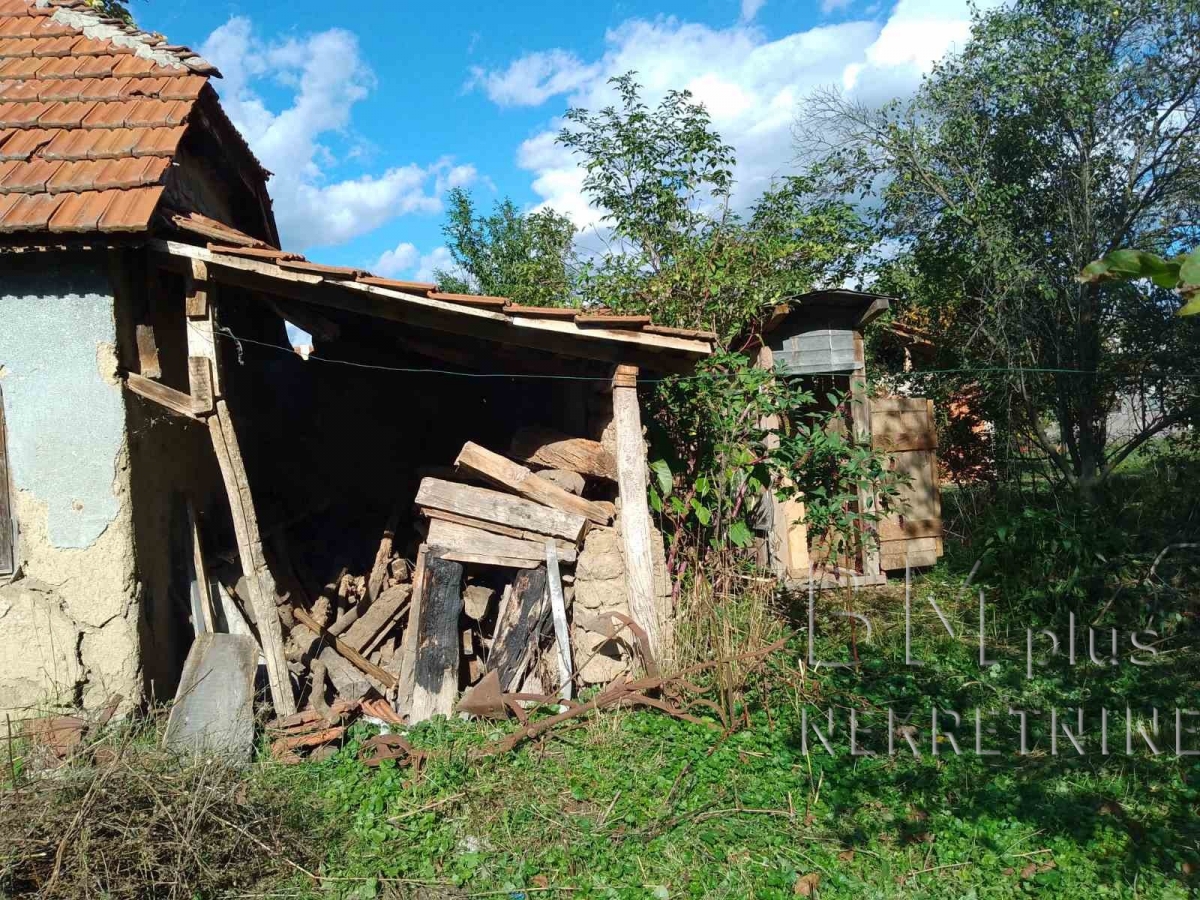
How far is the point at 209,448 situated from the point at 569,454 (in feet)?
8.90

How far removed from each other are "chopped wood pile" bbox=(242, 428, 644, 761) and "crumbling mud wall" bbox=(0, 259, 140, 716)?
4.23 ft

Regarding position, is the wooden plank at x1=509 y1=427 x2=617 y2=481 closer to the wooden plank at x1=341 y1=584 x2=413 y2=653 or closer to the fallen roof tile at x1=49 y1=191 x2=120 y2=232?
the wooden plank at x1=341 y1=584 x2=413 y2=653

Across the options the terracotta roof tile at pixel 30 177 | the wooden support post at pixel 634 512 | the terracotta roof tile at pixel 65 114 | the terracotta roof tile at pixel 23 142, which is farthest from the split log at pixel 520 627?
the terracotta roof tile at pixel 65 114

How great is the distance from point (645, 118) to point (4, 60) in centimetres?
631

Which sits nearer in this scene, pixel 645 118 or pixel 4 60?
pixel 4 60

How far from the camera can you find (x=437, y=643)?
5867 millimetres

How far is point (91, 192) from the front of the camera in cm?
504

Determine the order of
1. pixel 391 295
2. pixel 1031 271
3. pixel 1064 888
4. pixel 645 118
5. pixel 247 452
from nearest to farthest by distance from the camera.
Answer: pixel 1064 888 → pixel 391 295 → pixel 247 452 → pixel 1031 271 → pixel 645 118

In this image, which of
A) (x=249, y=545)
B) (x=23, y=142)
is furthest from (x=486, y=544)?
(x=23, y=142)

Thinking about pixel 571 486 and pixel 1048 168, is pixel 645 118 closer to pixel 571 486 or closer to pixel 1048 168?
pixel 1048 168

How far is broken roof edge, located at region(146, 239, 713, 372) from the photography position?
5.10m

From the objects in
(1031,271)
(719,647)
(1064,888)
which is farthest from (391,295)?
(1031,271)

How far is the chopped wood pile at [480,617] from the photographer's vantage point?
231 inches

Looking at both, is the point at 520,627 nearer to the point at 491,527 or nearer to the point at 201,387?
the point at 491,527
